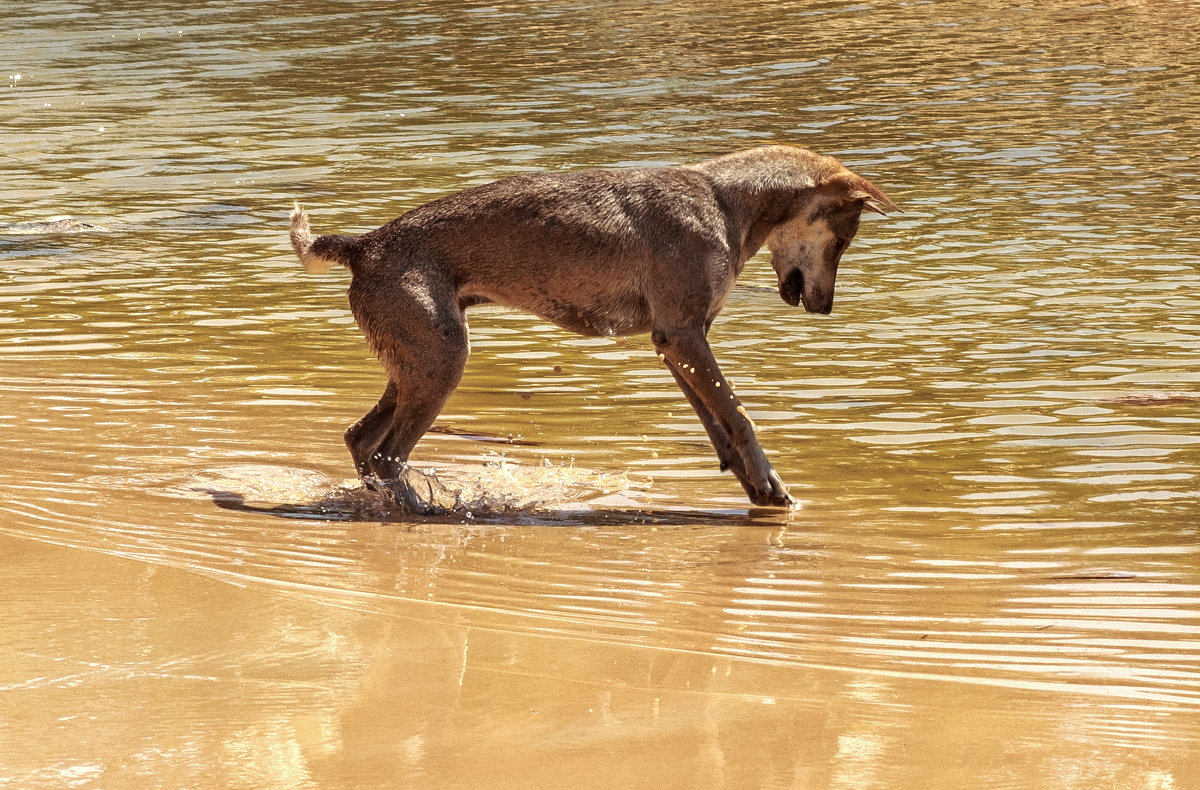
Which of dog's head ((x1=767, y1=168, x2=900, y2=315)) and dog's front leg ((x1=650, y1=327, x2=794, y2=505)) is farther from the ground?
dog's head ((x1=767, y1=168, x2=900, y2=315))

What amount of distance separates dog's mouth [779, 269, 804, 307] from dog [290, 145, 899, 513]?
59 millimetres

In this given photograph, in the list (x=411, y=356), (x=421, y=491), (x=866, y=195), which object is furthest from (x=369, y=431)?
(x=866, y=195)

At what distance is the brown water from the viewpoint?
14.4 ft

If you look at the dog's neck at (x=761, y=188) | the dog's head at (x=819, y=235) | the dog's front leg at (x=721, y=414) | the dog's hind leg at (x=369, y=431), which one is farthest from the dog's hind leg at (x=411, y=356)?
the dog's head at (x=819, y=235)

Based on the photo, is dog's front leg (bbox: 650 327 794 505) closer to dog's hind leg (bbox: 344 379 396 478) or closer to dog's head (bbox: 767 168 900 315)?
dog's head (bbox: 767 168 900 315)

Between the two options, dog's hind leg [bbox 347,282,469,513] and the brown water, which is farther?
dog's hind leg [bbox 347,282,469,513]

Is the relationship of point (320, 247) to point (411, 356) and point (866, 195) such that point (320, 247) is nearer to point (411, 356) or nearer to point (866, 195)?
point (411, 356)

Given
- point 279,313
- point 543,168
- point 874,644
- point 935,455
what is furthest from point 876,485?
point 543,168

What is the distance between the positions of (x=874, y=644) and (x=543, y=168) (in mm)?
11775

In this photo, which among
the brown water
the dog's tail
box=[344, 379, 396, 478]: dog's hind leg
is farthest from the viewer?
box=[344, 379, 396, 478]: dog's hind leg

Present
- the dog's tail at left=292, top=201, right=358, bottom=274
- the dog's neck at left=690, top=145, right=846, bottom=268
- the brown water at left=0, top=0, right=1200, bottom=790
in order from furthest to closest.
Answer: the dog's neck at left=690, top=145, right=846, bottom=268 < the dog's tail at left=292, top=201, right=358, bottom=274 < the brown water at left=0, top=0, right=1200, bottom=790

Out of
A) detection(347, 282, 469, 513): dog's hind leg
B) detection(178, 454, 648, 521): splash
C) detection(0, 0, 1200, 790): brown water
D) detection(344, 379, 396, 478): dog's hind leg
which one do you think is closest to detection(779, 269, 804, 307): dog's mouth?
detection(0, 0, 1200, 790): brown water

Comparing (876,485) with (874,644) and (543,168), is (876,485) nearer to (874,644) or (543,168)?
(874,644)

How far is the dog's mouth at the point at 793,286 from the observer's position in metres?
8.46
